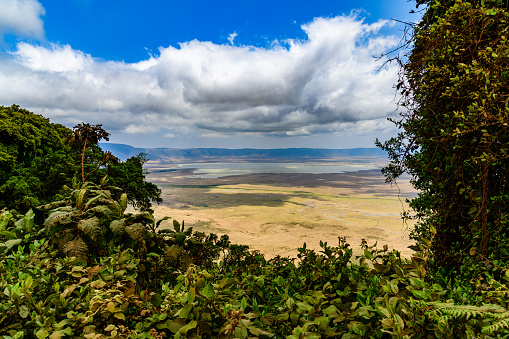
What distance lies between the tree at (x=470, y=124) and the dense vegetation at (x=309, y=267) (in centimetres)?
2

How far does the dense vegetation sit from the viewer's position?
1062 millimetres

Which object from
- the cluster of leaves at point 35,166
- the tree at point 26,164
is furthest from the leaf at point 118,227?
the tree at point 26,164

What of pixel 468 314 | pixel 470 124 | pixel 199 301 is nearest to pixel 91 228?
pixel 199 301

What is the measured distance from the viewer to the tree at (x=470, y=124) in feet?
6.72

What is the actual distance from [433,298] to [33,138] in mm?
17396

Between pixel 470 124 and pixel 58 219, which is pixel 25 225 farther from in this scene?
pixel 470 124

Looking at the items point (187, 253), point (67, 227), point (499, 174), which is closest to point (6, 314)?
point (67, 227)

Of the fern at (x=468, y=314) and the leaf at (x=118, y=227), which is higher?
the leaf at (x=118, y=227)

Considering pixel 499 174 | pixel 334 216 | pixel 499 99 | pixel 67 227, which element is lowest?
pixel 334 216

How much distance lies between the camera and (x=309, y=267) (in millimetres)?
1963

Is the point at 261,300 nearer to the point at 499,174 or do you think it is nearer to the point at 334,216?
the point at 499,174

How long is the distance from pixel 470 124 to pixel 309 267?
1.84 metres

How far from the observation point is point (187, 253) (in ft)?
6.88

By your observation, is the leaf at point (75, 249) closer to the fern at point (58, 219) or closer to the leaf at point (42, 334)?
the fern at point (58, 219)
